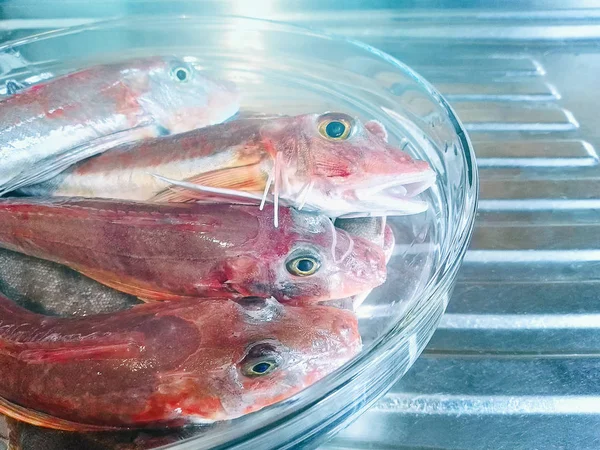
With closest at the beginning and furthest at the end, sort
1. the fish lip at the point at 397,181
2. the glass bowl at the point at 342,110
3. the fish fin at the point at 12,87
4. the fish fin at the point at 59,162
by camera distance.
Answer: the glass bowl at the point at 342,110, the fish lip at the point at 397,181, the fish fin at the point at 59,162, the fish fin at the point at 12,87

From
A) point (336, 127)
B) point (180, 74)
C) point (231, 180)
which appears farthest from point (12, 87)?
point (336, 127)

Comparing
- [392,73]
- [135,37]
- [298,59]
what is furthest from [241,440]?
[135,37]

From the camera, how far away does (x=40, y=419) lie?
83cm

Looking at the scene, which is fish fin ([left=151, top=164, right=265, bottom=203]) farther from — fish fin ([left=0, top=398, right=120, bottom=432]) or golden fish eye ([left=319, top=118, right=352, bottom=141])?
fish fin ([left=0, top=398, right=120, bottom=432])

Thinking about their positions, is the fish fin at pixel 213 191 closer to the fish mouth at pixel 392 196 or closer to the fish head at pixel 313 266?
the fish head at pixel 313 266

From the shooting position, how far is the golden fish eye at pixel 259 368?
2.62ft

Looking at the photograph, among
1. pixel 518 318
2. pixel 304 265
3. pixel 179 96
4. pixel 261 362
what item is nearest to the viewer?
pixel 261 362

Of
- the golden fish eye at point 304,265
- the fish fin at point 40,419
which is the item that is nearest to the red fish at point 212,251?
the golden fish eye at point 304,265

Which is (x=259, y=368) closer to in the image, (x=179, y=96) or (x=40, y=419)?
(x=40, y=419)

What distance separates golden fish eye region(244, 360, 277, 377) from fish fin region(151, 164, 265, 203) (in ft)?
1.23

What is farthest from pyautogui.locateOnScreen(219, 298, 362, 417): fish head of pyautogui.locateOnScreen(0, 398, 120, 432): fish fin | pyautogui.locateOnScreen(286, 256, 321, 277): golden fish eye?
pyautogui.locateOnScreen(0, 398, 120, 432): fish fin

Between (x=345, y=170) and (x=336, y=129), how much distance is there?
10cm

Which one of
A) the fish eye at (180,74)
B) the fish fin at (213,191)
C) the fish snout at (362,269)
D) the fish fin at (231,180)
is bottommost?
the fish snout at (362,269)

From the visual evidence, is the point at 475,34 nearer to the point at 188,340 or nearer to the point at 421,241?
the point at 421,241
